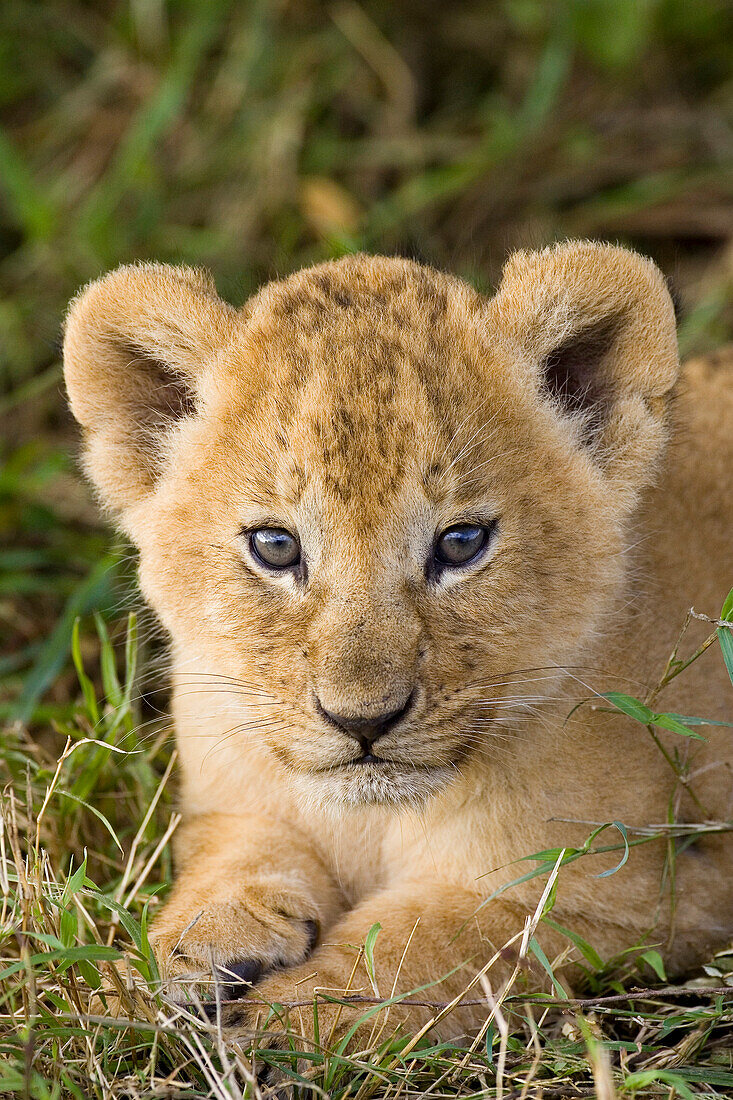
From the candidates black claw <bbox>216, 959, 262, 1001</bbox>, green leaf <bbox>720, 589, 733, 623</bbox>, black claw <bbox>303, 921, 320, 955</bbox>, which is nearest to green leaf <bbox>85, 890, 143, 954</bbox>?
black claw <bbox>216, 959, 262, 1001</bbox>

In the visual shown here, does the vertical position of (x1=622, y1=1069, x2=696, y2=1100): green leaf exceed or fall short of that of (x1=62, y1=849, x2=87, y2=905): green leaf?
it falls short

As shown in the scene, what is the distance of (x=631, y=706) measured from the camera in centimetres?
324

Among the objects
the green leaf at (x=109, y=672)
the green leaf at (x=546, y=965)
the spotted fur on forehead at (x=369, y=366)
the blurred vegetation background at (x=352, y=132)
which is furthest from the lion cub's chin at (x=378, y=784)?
the blurred vegetation background at (x=352, y=132)

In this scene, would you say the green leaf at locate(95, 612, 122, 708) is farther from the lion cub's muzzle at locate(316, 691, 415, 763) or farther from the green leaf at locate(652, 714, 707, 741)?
the green leaf at locate(652, 714, 707, 741)

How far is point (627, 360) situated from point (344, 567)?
1.02 metres

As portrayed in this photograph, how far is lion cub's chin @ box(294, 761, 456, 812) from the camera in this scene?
302 cm

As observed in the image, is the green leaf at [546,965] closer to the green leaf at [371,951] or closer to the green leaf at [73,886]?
the green leaf at [371,951]

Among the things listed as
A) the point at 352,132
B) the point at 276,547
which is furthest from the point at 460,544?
the point at 352,132

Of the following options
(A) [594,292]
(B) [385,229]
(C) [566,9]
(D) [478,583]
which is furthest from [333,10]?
(D) [478,583]

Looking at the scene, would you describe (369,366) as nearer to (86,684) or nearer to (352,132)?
(86,684)

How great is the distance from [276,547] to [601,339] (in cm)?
110

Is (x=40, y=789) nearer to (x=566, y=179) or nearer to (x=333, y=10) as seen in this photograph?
(x=566, y=179)

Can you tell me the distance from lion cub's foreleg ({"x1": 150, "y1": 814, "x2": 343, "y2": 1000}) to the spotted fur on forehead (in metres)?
1.24

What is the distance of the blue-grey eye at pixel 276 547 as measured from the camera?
10.3 ft
